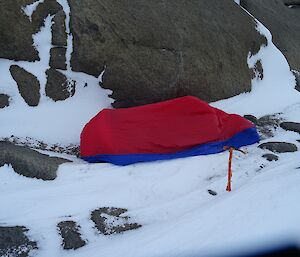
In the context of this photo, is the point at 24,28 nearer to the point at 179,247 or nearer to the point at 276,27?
the point at 179,247

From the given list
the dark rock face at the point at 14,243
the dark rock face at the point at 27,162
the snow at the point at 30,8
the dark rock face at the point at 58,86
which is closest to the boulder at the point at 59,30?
the snow at the point at 30,8

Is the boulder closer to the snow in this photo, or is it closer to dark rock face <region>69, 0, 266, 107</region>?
dark rock face <region>69, 0, 266, 107</region>

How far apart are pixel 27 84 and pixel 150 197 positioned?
353 centimetres

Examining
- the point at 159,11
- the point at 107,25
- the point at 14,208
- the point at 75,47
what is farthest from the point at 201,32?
the point at 14,208

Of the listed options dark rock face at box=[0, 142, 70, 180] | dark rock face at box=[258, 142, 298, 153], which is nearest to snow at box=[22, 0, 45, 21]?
dark rock face at box=[0, 142, 70, 180]

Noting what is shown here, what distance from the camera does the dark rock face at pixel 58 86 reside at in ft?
25.2

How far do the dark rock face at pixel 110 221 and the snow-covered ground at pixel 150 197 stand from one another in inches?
3.5

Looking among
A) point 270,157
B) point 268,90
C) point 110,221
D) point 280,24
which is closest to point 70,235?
point 110,221

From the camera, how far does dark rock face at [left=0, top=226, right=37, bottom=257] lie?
4.14 m

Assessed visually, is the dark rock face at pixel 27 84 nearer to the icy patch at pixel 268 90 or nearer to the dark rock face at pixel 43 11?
the dark rock face at pixel 43 11

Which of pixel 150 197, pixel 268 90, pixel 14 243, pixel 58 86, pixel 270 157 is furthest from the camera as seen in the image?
pixel 268 90

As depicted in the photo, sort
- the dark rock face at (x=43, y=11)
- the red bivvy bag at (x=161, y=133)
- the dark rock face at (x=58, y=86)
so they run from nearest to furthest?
the red bivvy bag at (x=161, y=133)
the dark rock face at (x=58, y=86)
the dark rock face at (x=43, y=11)

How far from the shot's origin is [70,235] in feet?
14.8

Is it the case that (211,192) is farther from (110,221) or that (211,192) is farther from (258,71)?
(258,71)
